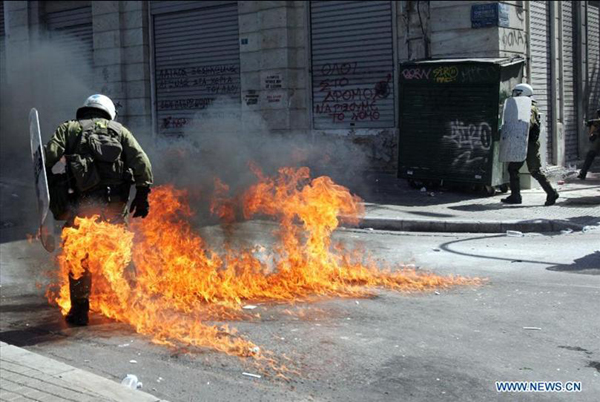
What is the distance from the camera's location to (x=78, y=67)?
68.1 ft

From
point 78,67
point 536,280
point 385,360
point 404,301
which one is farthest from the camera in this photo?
point 78,67

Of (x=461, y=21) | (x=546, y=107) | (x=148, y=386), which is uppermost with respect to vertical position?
(x=461, y=21)

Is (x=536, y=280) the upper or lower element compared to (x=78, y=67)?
lower

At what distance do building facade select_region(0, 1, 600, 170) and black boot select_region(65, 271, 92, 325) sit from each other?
1010cm

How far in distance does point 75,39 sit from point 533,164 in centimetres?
1364

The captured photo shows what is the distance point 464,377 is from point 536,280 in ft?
9.30

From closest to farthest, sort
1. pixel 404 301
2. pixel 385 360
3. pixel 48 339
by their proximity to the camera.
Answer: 1. pixel 385 360
2. pixel 48 339
3. pixel 404 301

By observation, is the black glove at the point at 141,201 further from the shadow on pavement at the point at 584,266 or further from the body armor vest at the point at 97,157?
the shadow on pavement at the point at 584,266

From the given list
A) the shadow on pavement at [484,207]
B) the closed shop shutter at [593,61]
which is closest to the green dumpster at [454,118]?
the shadow on pavement at [484,207]

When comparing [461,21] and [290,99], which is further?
[290,99]

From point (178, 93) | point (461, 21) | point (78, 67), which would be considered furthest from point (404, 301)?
point (78, 67)

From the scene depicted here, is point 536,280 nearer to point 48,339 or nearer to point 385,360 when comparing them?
point 385,360

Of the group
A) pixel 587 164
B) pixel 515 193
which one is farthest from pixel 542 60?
pixel 515 193

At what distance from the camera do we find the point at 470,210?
11.7 meters
